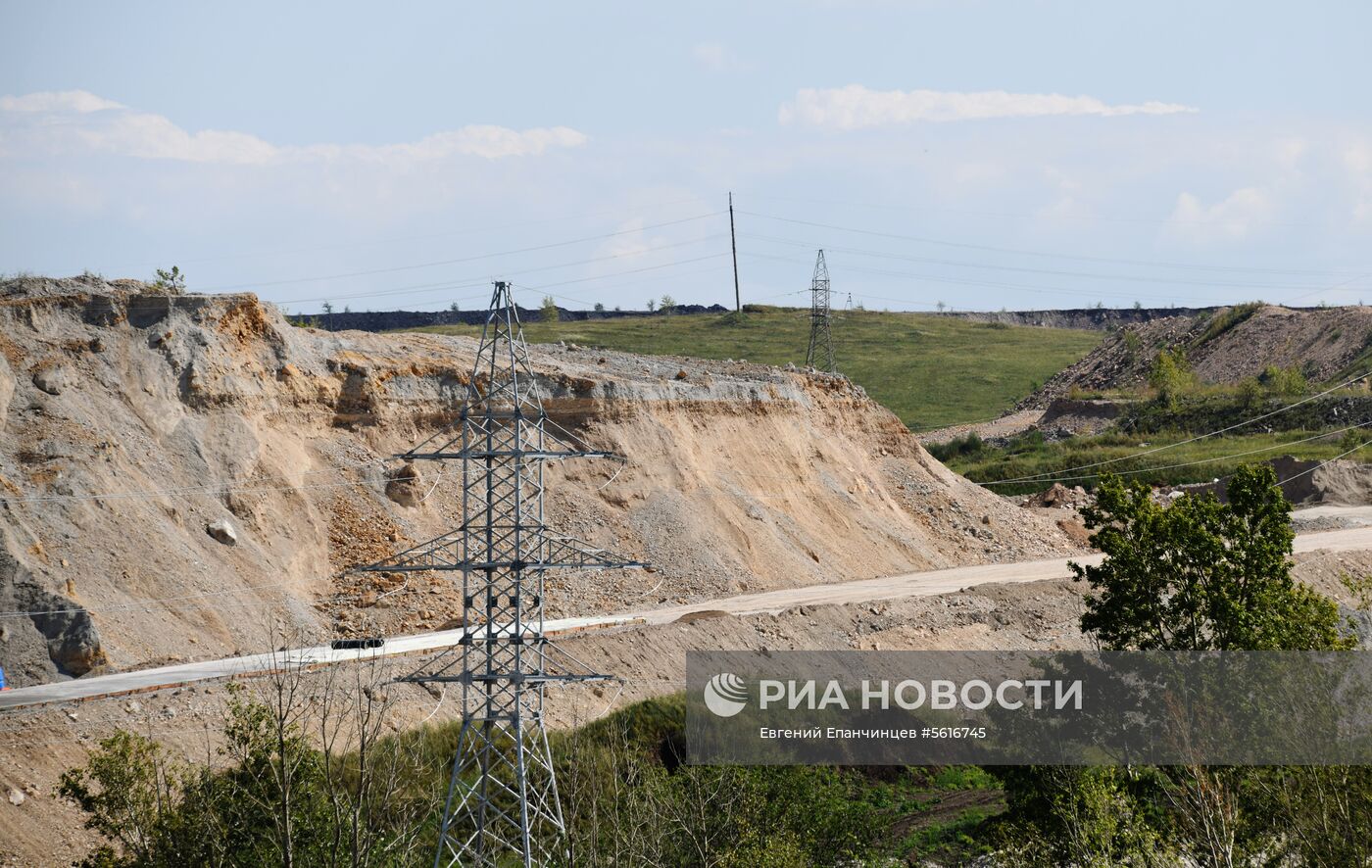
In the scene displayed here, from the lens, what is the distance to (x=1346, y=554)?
6081 centimetres

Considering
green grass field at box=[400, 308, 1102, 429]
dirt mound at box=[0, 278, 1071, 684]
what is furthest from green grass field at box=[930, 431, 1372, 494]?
green grass field at box=[400, 308, 1102, 429]

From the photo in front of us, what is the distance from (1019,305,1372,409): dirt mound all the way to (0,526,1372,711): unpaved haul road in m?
46.7

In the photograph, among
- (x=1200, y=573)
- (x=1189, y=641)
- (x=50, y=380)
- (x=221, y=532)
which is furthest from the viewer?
(x=50, y=380)

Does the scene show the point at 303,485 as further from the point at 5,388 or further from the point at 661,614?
the point at 661,614

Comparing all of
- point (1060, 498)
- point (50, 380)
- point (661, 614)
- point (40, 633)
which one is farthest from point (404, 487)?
point (1060, 498)

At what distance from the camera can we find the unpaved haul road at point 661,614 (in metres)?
34.3

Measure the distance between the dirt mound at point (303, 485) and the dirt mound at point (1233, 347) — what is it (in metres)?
55.7

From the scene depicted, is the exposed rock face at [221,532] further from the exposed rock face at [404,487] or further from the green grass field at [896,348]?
the green grass field at [896,348]

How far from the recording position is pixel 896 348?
155125mm

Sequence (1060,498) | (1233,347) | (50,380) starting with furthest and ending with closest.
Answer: (1233,347) < (1060,498) < (50,380)

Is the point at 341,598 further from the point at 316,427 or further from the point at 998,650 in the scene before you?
the point at 998,650

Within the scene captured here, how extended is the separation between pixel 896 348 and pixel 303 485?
11135 centimetres

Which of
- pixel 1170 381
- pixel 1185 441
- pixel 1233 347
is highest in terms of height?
pixel 1233 347

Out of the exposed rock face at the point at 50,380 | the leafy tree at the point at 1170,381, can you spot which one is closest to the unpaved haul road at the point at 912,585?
the exposed rock face at the point at 50,380
